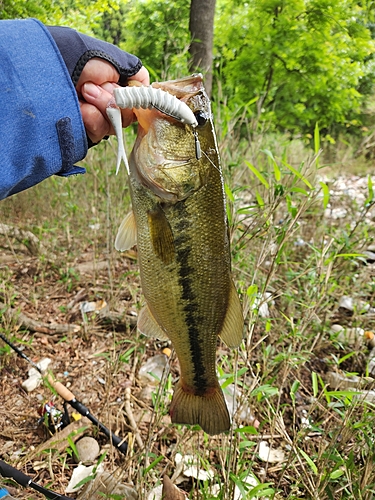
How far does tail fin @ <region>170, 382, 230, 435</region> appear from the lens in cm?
157

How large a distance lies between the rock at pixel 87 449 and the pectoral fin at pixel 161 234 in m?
1.42

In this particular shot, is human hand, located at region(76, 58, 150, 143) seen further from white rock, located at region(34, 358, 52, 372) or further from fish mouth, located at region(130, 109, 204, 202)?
white rock, located at region(34, 358, 52, 372)

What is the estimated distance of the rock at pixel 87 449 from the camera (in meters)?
2.14

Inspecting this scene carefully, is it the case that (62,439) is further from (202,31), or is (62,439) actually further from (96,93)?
(202,31)

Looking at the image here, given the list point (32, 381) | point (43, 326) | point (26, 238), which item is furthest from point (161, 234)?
point (26, 238)

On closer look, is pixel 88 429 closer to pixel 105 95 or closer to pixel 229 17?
pixel 105 95

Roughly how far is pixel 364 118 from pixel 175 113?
1652 centimetres

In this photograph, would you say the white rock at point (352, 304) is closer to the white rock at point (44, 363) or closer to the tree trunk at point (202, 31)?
the white rock at point (44, 363)

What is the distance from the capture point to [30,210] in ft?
15.7

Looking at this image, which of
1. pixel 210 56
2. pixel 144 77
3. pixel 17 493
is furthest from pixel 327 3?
pixel 17 493

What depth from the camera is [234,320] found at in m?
1.53

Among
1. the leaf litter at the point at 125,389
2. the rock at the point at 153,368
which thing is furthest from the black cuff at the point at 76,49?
the rock at the point at 153,368

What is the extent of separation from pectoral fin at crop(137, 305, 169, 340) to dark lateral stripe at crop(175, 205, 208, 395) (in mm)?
164

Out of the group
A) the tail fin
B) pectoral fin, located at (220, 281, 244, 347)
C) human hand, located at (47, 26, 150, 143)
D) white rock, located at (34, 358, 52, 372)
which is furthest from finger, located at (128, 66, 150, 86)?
white rock, located at (34, 358, 52, 372)
